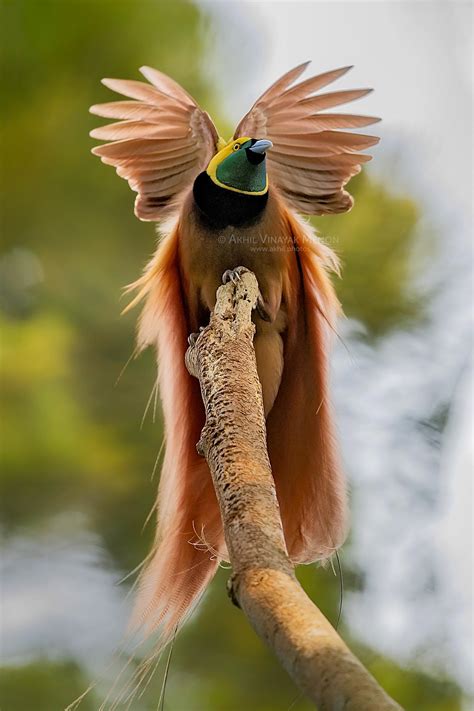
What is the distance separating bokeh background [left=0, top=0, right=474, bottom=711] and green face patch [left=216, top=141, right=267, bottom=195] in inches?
39.8

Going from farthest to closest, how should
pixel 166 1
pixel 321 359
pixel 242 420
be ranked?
pixel 166 1, pixel 321 359, pixel 242 420

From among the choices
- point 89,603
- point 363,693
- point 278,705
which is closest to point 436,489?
point 278,705

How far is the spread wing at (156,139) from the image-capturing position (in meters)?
1.89

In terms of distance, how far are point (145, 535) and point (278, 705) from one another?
0.73 metres

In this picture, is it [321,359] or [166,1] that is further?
[166,1]

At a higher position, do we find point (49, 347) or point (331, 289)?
point (331, 289)

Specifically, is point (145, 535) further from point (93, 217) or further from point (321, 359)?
point (321, 359)

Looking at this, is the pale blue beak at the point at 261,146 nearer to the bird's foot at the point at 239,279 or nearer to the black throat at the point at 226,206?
the black throat at the point at 226,206

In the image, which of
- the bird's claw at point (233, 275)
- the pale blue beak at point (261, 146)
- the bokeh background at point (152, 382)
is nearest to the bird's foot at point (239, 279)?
the bird's claw at point (233, 275)

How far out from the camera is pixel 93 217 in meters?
2.97

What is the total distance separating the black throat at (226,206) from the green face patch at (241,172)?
17mm

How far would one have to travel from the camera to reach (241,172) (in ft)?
5.80

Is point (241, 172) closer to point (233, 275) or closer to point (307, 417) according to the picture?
point (233, 275)

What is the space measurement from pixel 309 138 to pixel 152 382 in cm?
133
